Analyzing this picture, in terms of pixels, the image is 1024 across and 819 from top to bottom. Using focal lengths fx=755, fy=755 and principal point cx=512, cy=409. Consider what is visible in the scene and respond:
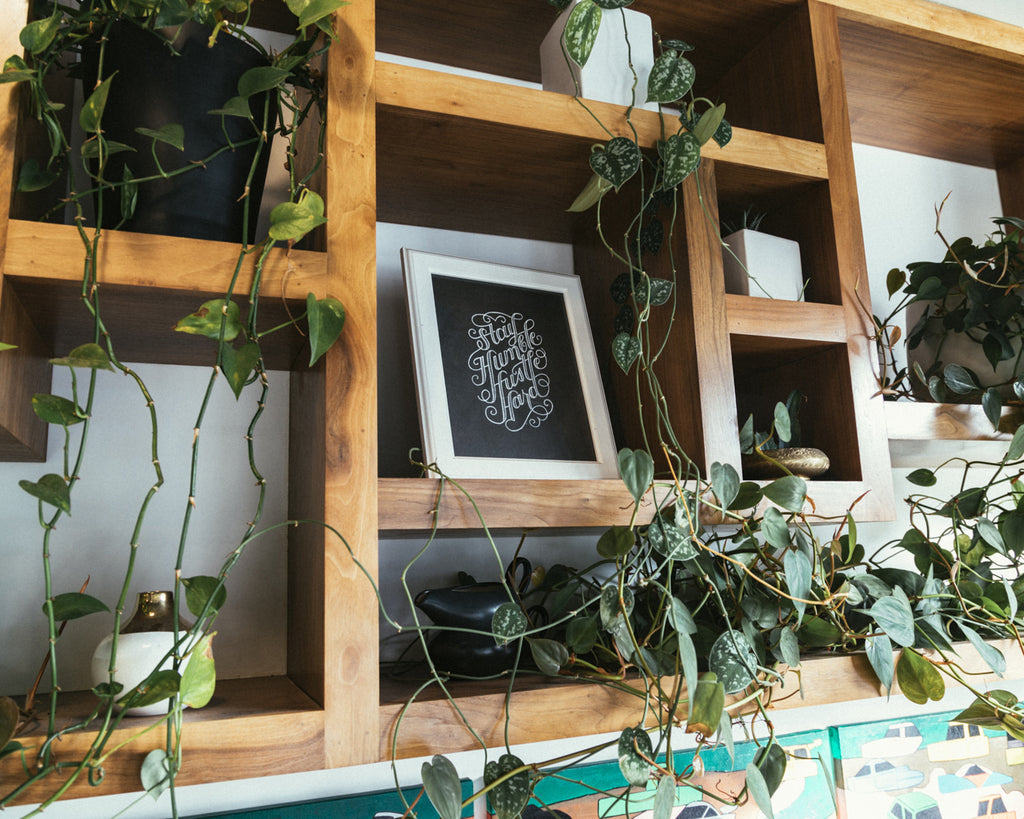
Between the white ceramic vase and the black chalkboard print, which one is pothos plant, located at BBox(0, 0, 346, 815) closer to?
the white ceramic vase

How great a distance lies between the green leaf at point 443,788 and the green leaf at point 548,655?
0.15 metres

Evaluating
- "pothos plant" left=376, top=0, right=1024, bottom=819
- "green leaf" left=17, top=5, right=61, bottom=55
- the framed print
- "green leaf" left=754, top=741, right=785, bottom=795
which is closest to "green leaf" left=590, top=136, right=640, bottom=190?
"pothos plant" left=376, top=0, right=1024, bottom=819

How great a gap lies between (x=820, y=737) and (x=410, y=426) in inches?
36.4

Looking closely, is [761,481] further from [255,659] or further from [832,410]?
[255,659]

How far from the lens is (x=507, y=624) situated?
802mm

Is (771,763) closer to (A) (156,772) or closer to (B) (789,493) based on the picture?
(B) (789,493)

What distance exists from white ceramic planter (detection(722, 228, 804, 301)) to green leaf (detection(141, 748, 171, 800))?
3.01 feet

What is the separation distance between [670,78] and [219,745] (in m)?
0.88

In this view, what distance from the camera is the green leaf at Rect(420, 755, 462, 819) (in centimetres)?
72

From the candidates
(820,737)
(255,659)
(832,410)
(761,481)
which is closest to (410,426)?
(255,659)

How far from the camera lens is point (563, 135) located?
38.3 inches

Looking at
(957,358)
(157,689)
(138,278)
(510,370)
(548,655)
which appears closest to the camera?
(157,689)

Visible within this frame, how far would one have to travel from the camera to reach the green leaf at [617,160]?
3.07ft

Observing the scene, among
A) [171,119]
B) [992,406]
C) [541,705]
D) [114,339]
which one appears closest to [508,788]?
[541,705]
